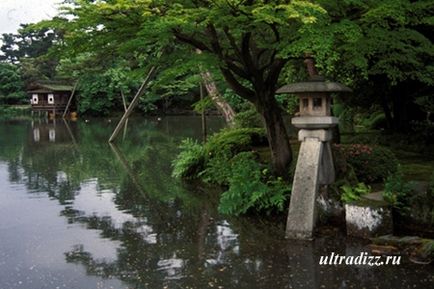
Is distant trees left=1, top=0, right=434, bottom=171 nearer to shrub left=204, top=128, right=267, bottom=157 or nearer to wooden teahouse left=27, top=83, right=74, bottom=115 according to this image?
shrub left=204, top=128, right=267, bottom=157

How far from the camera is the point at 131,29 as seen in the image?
8.88 metres

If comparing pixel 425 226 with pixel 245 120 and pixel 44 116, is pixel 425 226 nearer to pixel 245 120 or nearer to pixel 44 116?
pixel 245 120

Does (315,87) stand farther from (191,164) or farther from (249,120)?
(249,120)

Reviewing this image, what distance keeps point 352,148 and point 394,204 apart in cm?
291

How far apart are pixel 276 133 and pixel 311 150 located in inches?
94.7

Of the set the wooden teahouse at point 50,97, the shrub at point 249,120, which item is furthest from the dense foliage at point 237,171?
the wooden teahouse at point 50,97

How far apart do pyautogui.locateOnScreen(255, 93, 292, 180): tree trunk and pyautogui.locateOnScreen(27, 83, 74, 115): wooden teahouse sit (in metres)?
47.1

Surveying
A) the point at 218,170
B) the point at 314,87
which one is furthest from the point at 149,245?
the point at 218,170

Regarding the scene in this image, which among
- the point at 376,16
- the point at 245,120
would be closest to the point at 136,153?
the point at 245,120

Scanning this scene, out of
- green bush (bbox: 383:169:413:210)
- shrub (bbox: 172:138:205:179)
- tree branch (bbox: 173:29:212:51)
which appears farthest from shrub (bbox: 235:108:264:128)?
green bush (bbox: 383:169:413:210)

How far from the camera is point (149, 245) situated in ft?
26.6

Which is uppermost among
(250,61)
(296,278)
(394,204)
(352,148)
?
(250,61)

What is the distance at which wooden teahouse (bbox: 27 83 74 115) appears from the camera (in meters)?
54.2

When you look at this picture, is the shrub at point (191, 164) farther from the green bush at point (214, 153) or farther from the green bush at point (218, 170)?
the green bush at point (218, 170)
